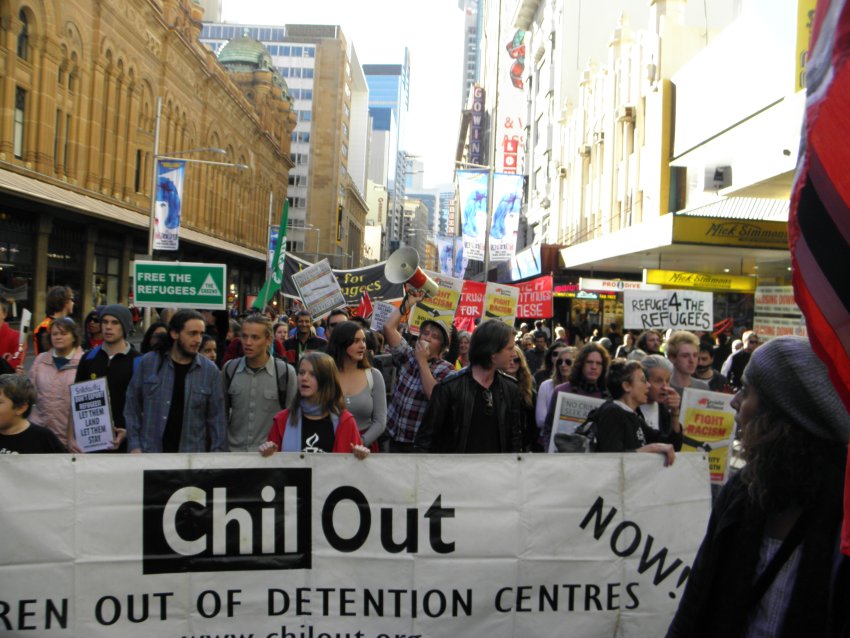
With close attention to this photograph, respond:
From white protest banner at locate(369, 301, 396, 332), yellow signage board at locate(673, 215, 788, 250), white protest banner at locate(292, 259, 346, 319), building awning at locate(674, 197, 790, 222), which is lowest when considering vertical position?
white protest banner at locate(369, 301, 396, 332)

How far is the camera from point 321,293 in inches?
493

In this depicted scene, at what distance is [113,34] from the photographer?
32938 mm

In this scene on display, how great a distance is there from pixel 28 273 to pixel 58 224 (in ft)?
10.9

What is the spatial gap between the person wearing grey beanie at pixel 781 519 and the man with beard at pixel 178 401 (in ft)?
13.0

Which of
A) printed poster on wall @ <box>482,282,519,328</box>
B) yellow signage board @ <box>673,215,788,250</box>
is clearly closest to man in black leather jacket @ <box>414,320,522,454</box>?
printed poster on wall @ <box>482,282,519,328</box>

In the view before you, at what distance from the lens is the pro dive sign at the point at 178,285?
8.93 meters

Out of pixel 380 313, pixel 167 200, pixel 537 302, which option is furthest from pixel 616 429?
pixel 167 200

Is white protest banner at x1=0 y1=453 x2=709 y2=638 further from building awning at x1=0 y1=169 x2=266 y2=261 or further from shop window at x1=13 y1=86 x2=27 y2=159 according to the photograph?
shop window at x1=13 y1=86 x2=27 y2=159

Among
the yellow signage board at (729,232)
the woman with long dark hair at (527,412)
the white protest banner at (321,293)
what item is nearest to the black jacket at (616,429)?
Result: the woman with long dark hair at (527,412)

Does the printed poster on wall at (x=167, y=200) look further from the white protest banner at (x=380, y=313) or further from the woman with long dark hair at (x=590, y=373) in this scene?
the woman with long dark hair at (x=590, y=373)

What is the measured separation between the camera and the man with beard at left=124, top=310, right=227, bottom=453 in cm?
563

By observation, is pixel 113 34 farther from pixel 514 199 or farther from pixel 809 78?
pixel 809 78

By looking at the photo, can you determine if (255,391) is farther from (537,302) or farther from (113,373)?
(537,302)

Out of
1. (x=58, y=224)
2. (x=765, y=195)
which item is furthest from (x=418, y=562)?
(x=58, y=224)
